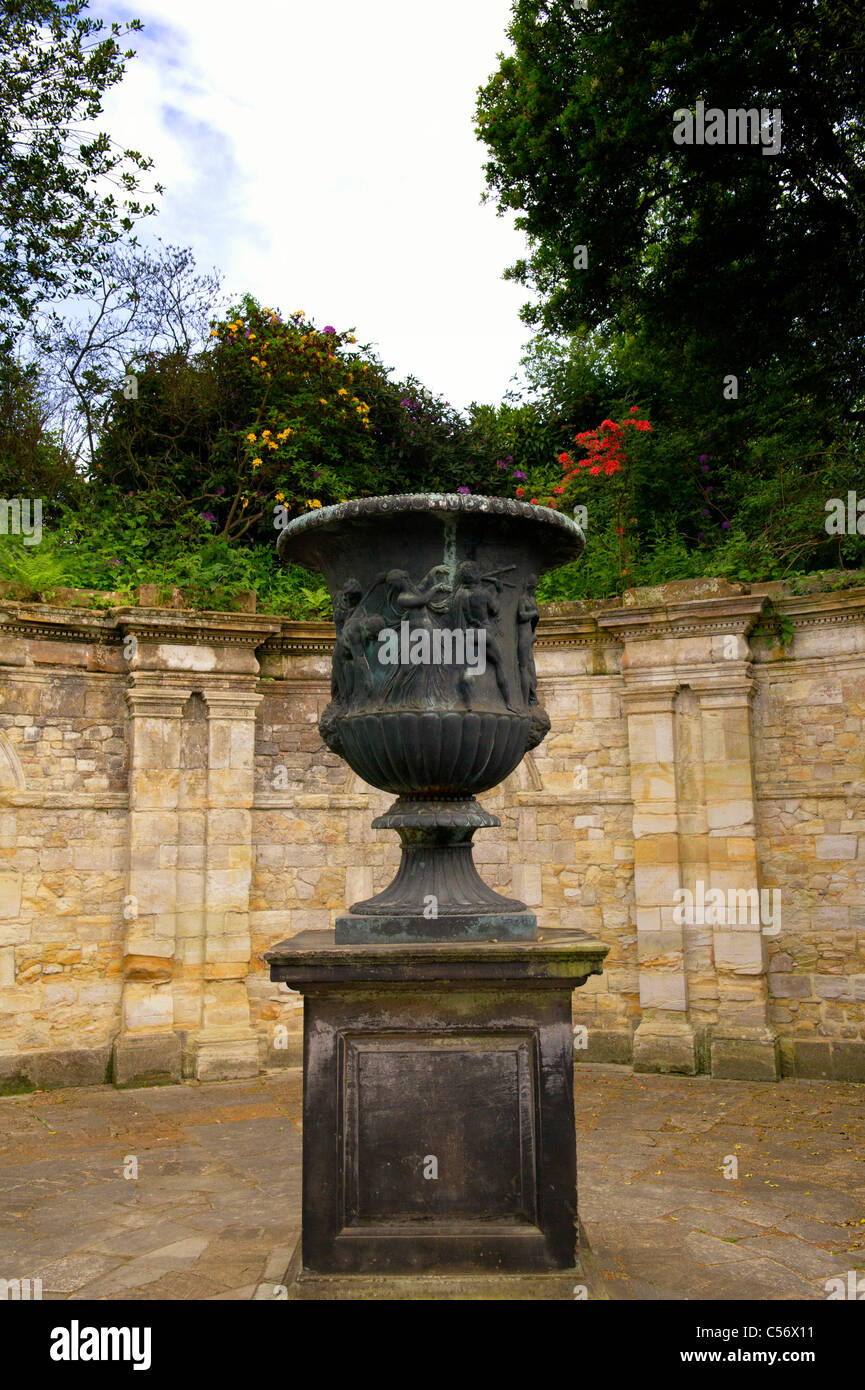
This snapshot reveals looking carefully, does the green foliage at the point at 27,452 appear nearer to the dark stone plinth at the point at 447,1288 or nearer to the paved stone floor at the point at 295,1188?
the paved stone floor at the point at 295,1188

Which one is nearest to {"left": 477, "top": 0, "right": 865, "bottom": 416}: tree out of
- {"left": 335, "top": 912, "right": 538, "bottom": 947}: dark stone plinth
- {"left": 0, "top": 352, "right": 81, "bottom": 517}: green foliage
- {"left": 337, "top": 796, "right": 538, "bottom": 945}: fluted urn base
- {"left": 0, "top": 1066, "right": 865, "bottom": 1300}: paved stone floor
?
{"left": 0, "top": 352, "right": 81, "bottom": 517}: green foliage

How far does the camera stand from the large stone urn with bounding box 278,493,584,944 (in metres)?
3.26

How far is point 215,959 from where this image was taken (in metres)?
7.30

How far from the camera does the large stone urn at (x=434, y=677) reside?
3264 millimetres

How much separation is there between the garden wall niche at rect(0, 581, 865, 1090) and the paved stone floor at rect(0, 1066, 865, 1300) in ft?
1.48

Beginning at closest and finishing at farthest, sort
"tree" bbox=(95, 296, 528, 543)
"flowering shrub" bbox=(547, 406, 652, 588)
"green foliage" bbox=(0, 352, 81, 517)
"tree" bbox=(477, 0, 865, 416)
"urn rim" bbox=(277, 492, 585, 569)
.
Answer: "urn rim" bbox=(277, 492, 585, 569) < "tree" bbox=(477, 0, 865, 416) < "flowering shrub" bbox=(547, 406, 652, 588) < "green foliage" bbox=(0, 352, 81, 517) < "tree" bbox=(95, 296, 528, 543)

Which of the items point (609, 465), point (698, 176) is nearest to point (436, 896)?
point (698, 176)

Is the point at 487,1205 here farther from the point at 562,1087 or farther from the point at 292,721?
the point at 292,721

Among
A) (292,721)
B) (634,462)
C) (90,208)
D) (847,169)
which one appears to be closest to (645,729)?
(292,721)

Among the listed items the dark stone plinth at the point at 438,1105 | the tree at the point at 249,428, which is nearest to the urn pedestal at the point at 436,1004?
the dark stone plinth at the point at 438,1105

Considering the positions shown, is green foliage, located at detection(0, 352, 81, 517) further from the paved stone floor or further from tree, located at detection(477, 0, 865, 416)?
the paved stone floor

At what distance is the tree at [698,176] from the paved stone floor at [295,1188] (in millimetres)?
5874

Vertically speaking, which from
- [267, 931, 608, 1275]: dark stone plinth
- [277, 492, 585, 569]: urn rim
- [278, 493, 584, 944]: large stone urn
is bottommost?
[267, 931, 608, 1275]: dark stone plinth

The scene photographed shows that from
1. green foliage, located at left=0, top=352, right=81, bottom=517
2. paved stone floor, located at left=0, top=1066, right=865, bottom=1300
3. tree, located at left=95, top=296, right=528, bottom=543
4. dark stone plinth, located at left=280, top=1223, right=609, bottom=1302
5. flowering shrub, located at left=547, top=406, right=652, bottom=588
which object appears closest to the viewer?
dark stone plinth, located at left=280, top=1223, right=609, bottom=1302
